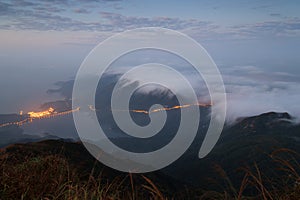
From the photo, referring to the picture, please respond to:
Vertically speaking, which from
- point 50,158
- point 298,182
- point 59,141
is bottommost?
point 59,141

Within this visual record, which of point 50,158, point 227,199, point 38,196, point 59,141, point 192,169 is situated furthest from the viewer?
point 192,169

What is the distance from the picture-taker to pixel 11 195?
185 inches

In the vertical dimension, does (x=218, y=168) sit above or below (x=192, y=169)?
above

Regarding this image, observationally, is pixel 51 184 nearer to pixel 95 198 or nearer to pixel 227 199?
pixel 95 198

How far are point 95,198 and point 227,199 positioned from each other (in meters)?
2.00

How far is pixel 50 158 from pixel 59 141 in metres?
23.4

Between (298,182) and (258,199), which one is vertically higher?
(298,182)

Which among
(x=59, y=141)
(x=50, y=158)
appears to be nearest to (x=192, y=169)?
(x=59, y=141)

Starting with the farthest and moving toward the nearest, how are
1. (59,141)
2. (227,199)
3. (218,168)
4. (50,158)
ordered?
(59,141) < (50,158) < (227,199) < (218,168)

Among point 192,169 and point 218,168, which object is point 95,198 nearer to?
point 218,168

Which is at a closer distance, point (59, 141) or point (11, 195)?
point (11, 195)

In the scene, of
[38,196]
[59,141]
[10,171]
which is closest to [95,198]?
[38,196]

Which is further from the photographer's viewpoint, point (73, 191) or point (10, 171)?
point (10, 171)

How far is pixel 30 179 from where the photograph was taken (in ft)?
16.9
